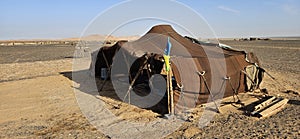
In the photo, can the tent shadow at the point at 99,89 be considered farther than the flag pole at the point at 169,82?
Yes

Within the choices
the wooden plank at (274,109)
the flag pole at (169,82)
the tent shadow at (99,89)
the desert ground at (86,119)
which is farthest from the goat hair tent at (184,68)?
the wooden plank at (274,109)

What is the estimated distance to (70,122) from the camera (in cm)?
748

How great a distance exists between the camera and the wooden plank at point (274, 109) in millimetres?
7772

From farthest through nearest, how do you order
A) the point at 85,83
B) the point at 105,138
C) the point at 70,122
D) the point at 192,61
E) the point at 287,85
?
1. the point at 85,83
2. the point at 287,85
3. the point at 192,61
4. the point at 70,122
5. the point at 105,138

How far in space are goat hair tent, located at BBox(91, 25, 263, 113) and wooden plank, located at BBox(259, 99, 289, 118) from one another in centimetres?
143

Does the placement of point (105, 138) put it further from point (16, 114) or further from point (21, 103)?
point (21, 103)

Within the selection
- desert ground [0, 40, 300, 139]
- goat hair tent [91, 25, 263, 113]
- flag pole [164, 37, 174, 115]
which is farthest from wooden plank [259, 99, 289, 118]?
flag pole [164, 37, 174, 115]

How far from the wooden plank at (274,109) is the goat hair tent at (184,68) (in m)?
1.43

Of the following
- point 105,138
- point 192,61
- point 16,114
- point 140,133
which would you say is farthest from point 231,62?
point 16,114

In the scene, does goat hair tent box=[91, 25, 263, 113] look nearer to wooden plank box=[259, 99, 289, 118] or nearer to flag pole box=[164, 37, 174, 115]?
flag pole box=[164, 37, 174, 115]

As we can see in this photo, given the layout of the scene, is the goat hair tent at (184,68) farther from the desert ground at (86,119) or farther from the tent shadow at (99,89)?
the desert ground at (86,119)

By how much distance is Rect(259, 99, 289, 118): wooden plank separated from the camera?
777 centimetres

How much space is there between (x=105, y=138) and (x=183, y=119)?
7.74 feet

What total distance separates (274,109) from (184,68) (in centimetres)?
307
